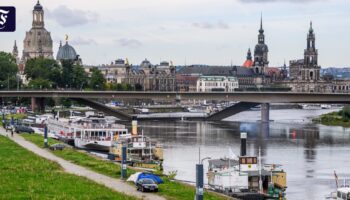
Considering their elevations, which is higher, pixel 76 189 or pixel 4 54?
pixel 4 54

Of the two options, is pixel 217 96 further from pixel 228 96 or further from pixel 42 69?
pixel 42 69

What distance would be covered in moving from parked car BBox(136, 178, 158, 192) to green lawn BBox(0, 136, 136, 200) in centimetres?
139

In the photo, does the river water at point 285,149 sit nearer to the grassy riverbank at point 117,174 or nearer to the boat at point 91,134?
the boat at point 91,134

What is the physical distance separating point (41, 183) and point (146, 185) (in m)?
4.80

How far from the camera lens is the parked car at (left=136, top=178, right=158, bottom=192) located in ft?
115

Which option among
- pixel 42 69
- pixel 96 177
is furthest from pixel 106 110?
pixel 96 177

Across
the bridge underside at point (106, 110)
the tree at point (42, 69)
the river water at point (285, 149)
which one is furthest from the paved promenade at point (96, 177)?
the tree at point (42, 69)

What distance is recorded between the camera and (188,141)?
80.2 meters

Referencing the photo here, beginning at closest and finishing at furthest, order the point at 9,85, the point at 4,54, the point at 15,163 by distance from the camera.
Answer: the point at 15,163, the point at 9,85, the point at 4,54

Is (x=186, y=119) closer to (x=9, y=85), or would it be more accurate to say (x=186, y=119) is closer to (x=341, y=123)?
(x=341, y=123)

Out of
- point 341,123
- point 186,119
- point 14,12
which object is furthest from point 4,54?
point 14,12

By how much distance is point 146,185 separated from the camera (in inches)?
1377

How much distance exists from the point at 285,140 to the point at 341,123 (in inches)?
1520

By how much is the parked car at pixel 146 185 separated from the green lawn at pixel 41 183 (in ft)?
4.55
